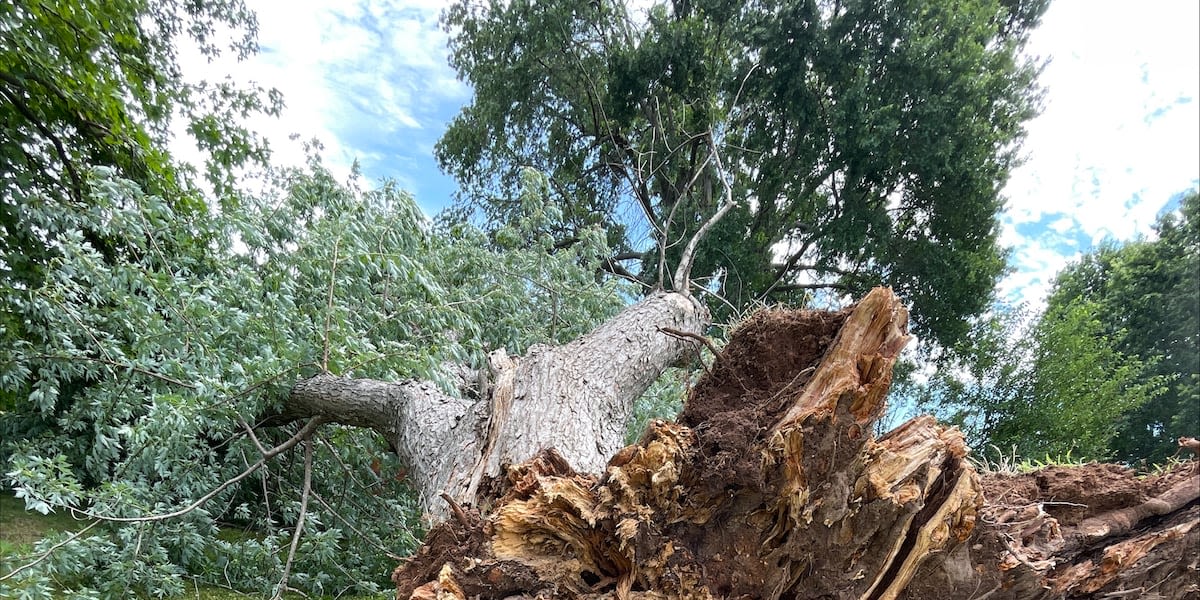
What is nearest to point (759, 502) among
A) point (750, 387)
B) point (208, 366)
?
point (750, 387)

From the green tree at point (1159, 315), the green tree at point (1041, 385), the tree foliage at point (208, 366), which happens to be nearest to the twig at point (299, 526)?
the tree foliage at point (208, 366)

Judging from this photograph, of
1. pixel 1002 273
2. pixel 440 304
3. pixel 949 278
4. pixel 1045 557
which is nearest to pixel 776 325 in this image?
pixel 1045 557

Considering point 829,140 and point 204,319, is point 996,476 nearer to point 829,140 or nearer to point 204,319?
point 204,319

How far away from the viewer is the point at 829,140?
402 inches

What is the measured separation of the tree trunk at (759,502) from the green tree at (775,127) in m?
7.30

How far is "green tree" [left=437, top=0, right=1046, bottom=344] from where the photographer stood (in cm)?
921

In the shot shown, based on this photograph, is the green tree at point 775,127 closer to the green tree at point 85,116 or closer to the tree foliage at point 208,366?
the green tree at point 85,116

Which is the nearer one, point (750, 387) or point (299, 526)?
point (750, 387)

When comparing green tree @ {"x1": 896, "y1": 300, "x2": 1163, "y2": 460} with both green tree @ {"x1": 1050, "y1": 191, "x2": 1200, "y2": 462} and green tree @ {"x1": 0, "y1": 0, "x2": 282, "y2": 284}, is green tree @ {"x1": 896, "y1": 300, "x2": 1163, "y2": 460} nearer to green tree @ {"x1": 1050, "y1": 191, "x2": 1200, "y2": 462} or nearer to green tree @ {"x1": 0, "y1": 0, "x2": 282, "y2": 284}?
green tree @ {"x1": 1050, "y1": 191, "x2": 1200, "y2": 462}

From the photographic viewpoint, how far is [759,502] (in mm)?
1314

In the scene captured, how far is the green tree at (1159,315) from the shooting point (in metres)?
10.9

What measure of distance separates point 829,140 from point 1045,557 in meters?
9.48

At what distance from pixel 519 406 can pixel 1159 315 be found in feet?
48.3

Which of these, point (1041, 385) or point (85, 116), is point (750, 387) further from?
point (1041, 385)
